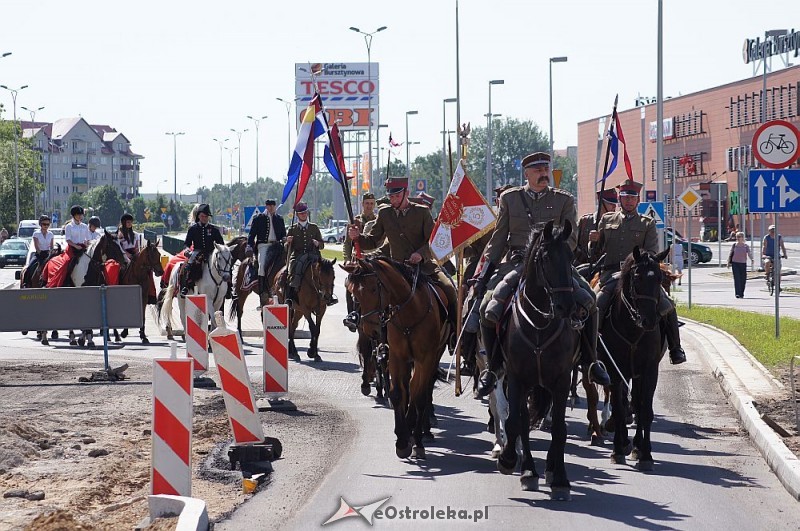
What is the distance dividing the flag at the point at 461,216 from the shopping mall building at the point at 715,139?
61501 millimetres

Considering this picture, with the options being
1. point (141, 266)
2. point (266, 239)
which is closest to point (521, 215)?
point (266, 239)

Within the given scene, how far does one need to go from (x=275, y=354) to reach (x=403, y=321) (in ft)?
12.2

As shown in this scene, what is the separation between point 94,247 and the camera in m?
24.2

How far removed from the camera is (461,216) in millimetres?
13406

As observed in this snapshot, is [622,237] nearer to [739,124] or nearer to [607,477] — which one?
[607,477]

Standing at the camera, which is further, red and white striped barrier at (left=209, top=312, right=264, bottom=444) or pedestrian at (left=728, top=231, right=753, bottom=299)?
pedestrian at (left=728, top=231, right=753, bottom=299)

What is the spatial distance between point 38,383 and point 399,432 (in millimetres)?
8128

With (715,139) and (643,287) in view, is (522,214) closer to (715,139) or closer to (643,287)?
(643,287)

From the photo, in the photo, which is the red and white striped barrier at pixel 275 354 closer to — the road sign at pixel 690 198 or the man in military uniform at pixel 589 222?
the man in military uniform at pixel 589 222

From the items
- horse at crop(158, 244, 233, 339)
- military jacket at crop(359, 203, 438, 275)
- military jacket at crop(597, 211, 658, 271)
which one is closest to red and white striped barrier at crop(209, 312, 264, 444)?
military jacket at crop(359, 203, 438, 275)

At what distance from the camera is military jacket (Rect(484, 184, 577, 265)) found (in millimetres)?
11227

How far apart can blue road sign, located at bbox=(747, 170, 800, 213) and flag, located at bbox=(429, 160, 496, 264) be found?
677 cm

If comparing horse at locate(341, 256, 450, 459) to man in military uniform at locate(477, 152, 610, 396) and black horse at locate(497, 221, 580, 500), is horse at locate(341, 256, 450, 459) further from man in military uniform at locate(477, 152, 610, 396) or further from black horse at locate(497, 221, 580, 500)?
black horse at locate(497, 221, 580, 500)

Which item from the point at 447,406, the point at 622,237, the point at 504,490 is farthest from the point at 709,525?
the point at 447,406
